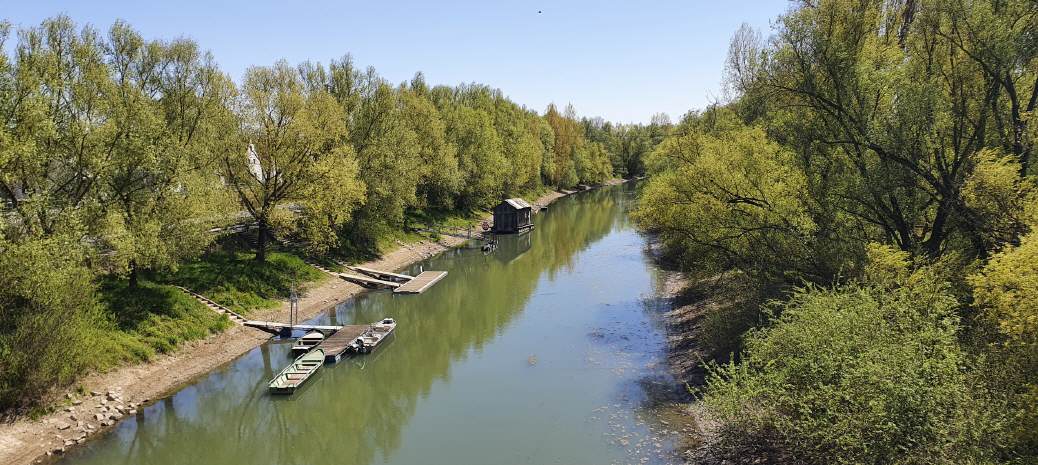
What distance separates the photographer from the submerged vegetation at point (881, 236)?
13141 millimetres

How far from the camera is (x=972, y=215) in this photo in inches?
747

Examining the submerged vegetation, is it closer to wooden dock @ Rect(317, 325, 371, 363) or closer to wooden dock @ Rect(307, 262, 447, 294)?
wooden dock @ Rect(317, 325, 371, 363)

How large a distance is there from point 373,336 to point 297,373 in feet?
19.1

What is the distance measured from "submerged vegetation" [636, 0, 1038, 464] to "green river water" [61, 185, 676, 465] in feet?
13.7

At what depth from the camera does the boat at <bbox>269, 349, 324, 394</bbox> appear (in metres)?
25.1

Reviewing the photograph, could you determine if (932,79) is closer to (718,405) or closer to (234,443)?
(718,405)

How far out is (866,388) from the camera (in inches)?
540

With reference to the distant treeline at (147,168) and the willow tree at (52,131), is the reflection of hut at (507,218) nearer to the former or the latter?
the distant treeline at (147,168)

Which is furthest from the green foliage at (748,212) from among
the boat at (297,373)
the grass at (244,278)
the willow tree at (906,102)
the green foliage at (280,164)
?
the grass at (244,278)

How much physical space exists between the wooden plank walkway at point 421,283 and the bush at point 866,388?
27463 millimetres

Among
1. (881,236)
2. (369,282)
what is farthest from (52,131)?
(881,236)

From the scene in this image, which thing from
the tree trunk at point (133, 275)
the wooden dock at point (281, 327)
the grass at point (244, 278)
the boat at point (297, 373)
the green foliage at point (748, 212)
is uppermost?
the green foliage at point (748, 212)

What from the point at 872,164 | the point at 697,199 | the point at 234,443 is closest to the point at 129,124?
the point at 234,443

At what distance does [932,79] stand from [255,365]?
32.5 m
